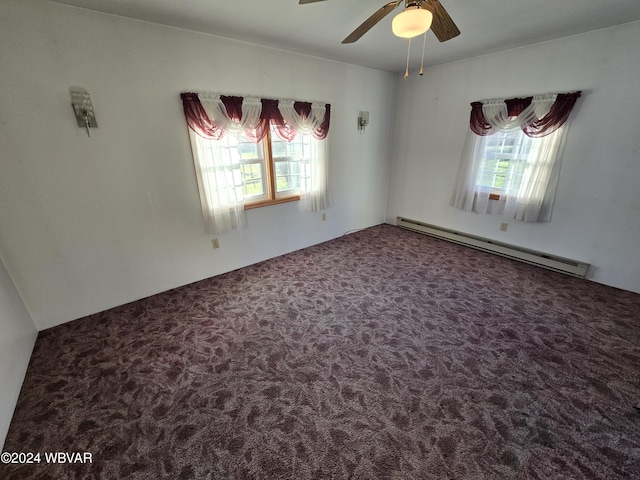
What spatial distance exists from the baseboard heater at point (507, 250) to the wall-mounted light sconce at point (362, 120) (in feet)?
5.71

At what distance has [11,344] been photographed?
1824 mm

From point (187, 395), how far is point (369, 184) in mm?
3888

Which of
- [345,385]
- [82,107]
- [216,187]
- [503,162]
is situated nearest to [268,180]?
[216,187]

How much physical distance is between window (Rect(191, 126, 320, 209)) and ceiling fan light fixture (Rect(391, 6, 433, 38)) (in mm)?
1925

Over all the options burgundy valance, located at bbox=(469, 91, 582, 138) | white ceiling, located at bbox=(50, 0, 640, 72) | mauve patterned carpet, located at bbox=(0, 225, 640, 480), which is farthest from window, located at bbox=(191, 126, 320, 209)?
burgundy valance, located at bbox=(469, 91, 582, 138)

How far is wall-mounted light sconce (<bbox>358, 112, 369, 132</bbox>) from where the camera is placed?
4027 millimetres

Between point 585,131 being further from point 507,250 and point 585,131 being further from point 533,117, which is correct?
point 507,250

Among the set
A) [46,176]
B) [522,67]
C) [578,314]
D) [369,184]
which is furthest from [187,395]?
[522,67]

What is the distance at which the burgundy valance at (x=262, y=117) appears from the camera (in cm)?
259

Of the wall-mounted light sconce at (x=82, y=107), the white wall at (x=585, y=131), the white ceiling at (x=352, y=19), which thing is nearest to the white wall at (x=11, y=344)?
the wall-mounted light sconce at (x=82, y=107)

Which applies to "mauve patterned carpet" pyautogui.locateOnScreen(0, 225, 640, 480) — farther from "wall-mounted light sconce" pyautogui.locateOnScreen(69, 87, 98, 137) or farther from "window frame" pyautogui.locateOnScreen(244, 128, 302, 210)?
"wall-mounted light sconce" pyautogui.locateOnScreen(69, 87, 98, 137)

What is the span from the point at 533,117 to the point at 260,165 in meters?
3.23

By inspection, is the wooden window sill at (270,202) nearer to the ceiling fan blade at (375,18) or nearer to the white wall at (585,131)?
the ceiling fan blade at (375,18)

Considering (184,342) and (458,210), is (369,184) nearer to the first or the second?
(458,210)
